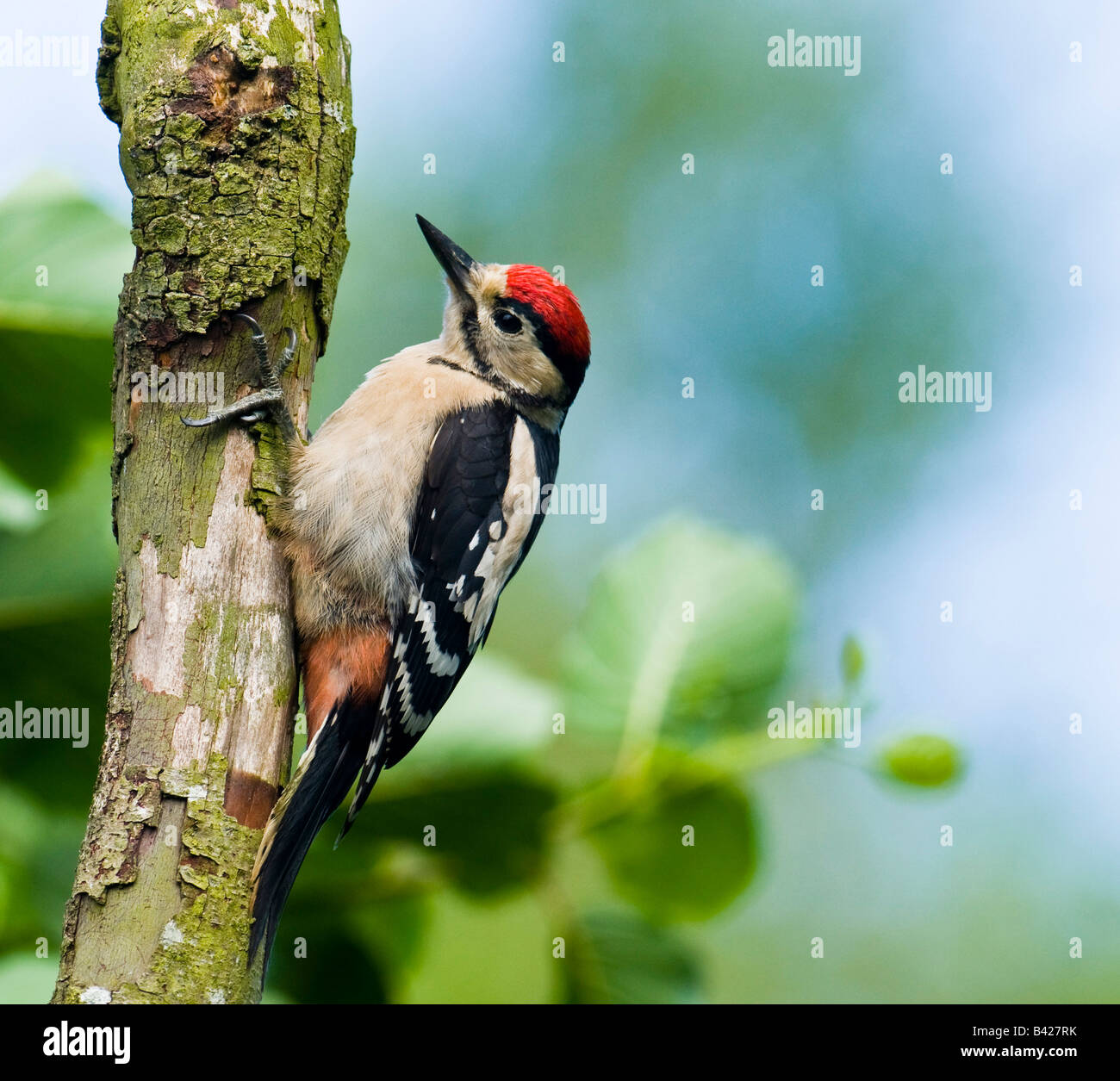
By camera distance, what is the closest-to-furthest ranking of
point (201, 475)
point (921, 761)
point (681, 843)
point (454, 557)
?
point (921, 761) < point (681, 843) < point (201, 475) < point (454, 557)

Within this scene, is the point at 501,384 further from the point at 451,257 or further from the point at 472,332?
the point at 451,257

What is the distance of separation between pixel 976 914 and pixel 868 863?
1.12 m

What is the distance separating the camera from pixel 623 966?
6.31 ft

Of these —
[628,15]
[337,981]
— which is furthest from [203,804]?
[628,15]

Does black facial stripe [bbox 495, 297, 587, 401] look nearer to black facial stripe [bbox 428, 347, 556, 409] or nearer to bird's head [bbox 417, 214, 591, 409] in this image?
bird's head [bbox 417, 214, 591, 409]

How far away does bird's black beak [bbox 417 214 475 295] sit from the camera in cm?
369

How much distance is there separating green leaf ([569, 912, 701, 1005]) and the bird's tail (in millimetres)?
525

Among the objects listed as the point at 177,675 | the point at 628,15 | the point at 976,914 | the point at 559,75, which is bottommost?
the point at 976,914

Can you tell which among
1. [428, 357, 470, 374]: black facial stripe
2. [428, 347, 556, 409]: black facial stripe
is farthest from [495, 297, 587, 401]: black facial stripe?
[428, 357, 470, 374]: black facial stripe

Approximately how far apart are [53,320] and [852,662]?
148 centimetres

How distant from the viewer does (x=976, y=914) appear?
8.41 m

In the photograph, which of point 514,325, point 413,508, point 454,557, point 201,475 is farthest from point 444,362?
point 201,475

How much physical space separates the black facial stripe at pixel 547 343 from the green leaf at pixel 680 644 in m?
1.66
